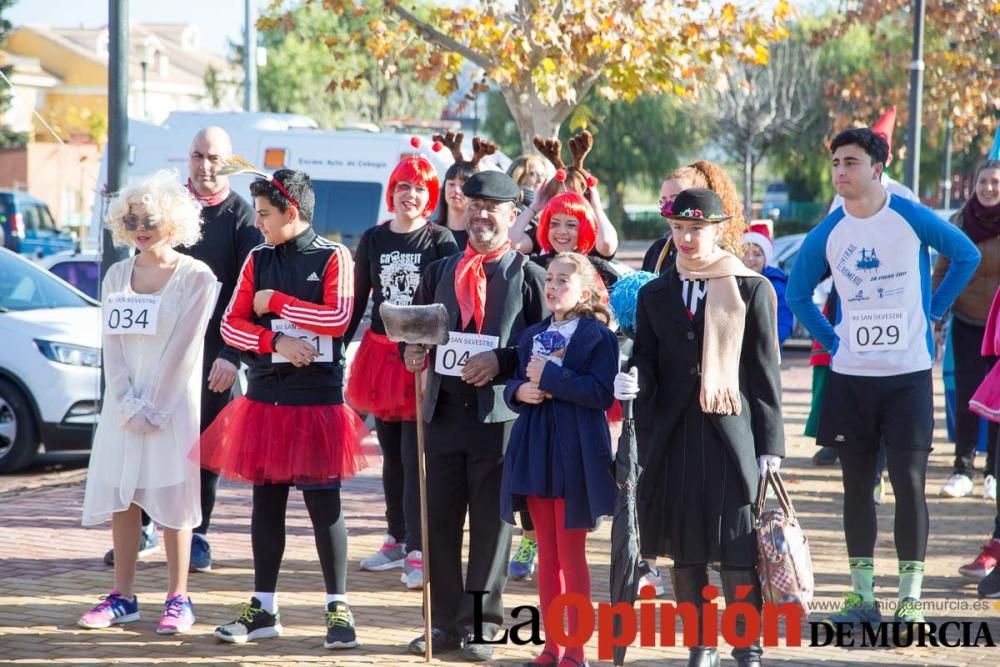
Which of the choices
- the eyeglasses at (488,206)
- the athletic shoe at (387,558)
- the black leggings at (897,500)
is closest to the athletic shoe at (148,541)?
the athletic shoe at (387,558)

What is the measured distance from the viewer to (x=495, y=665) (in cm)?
600

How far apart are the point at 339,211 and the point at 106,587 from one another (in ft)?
31.8

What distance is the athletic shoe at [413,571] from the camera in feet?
23.9

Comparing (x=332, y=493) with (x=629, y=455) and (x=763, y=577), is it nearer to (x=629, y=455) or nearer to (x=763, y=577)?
(x=629, y=455)

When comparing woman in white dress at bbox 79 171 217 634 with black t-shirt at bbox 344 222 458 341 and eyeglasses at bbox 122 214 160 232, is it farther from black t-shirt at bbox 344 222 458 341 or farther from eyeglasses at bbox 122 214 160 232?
black t-shirt at bbox 344 222 458 341

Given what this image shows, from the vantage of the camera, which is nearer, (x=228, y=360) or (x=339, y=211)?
(x=228, y=360)

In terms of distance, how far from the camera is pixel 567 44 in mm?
14156

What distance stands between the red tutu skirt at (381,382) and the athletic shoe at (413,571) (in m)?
0.70

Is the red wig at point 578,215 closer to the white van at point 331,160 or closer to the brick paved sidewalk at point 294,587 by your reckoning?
the brick paved sidewalk at point 294,587

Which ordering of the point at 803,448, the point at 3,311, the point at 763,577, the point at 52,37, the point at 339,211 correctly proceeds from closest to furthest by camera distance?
the point at 763,577 → the point at 3,311 → the point at 803,448 → the point at 339,211 → the point at 52,37

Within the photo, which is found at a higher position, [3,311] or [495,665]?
[3,311]

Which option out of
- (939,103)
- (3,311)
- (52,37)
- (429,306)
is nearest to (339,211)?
(3,311)

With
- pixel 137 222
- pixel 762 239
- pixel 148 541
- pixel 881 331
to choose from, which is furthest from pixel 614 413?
pixel 148 541

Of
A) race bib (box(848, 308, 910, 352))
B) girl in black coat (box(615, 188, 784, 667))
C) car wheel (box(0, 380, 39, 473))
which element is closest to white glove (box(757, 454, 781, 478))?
girl in black coat (box(615, 188, 784, 667))
